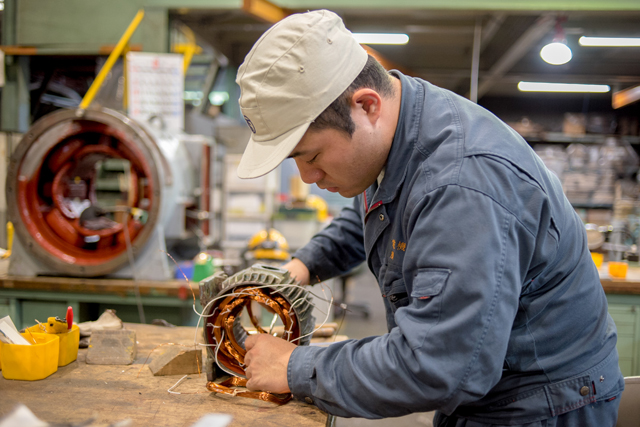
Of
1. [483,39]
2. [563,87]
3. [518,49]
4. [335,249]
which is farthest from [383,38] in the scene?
[335,249]

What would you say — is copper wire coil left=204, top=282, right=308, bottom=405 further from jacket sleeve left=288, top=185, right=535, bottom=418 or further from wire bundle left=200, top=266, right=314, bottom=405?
jacket sleeve left=288, top=185, right=535, bottom=418

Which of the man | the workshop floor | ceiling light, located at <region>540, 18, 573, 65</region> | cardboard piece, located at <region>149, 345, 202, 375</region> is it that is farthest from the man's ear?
ceiling light, located at <region>540, 18, 573, 65</region>

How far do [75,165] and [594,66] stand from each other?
6820 mm

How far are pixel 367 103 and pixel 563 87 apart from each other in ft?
23.1

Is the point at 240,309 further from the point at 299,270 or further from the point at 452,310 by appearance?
the point at 452,310

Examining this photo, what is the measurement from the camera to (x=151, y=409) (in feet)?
3.38

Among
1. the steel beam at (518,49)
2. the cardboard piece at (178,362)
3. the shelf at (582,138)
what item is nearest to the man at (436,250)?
the cardboard piece at (178,362)

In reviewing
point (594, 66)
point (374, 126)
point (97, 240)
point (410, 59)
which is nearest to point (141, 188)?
point (97, 240)

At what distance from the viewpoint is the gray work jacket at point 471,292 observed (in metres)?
0.77

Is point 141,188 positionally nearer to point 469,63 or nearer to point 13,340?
point 13,340

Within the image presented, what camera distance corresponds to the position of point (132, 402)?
1.06 m

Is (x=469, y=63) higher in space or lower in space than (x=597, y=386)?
higher

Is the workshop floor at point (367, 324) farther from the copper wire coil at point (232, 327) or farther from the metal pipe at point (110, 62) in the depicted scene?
the metal pipe at point (110, 62)

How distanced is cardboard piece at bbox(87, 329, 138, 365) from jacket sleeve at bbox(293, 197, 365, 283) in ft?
1.82
